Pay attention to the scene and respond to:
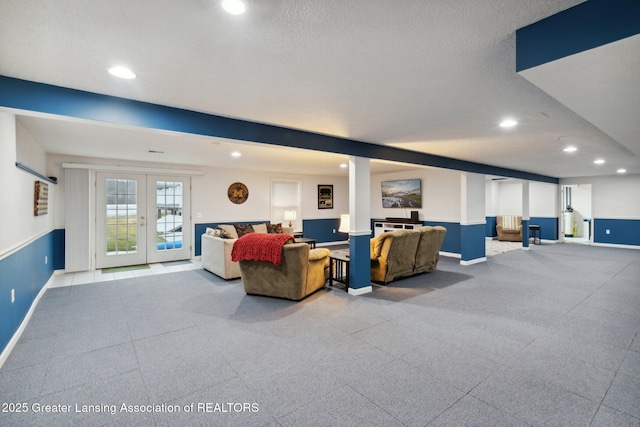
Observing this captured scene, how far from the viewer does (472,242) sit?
7004mm

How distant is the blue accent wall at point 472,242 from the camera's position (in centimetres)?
685

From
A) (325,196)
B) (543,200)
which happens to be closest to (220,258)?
(325,196)

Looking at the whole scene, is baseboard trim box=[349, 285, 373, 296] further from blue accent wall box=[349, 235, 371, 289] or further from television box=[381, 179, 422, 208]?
television box=[381, 179, 422, 208]

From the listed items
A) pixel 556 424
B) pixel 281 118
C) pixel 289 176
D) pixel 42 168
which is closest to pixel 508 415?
pixel 556 424

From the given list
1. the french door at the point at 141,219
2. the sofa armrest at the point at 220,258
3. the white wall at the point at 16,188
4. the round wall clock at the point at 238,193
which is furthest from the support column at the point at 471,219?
the white wall at the point at 16,188

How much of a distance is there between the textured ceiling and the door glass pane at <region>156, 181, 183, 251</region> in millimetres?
3312

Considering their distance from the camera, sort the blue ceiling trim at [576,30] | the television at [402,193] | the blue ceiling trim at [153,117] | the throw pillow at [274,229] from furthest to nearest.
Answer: the television at [402,193]
the throw pillow at [274,229]
the blue ceiling trim at [153,117]
the blue ceiling trim at [576,30]

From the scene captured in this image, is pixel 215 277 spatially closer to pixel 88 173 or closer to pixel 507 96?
pixel 88 173

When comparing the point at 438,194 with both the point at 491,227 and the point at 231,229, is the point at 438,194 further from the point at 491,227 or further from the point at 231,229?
the point at 231,229

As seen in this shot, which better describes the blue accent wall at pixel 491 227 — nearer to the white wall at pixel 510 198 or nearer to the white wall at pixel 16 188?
the white wall at pixel 510 198

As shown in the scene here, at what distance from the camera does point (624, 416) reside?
6.41 ft

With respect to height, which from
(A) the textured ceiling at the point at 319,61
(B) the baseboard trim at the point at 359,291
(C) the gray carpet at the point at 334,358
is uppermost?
(A) the textured ceiling at the point at 319,61

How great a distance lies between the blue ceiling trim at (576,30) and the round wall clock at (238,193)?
7.14m

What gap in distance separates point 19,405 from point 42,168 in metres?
4.68
